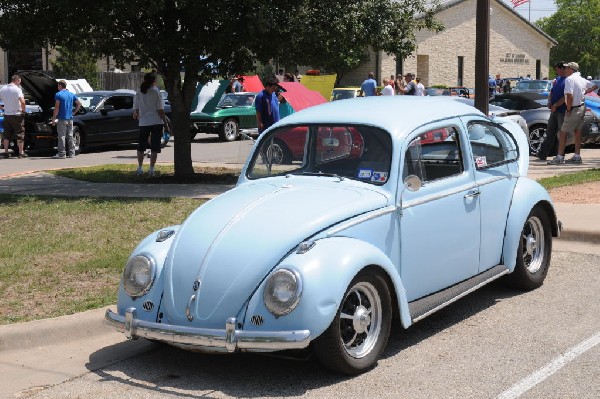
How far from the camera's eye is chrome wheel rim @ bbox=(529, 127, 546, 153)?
18.9 m

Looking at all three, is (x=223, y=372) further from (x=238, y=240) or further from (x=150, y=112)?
(x=150, y=112)

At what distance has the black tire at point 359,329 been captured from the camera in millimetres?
5586

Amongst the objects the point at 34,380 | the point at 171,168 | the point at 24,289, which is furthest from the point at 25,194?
the point at 34,380

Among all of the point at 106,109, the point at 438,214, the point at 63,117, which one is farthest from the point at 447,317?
the point at 106,109

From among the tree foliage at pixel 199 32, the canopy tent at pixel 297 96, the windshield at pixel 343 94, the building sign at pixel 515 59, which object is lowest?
the canopy tent at pixel 297 96

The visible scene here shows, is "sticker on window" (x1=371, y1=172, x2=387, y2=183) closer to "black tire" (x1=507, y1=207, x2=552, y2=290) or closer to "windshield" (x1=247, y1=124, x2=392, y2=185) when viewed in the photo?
"windshield" (x1=247, y1=124, x2=392, y2=185)

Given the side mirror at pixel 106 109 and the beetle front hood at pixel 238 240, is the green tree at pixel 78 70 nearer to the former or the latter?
the side mirror at pixel 106 109

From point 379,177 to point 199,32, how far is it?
26.8 ft

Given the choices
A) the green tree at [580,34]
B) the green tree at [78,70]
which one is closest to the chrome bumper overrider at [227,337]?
the green tree at [78,70]

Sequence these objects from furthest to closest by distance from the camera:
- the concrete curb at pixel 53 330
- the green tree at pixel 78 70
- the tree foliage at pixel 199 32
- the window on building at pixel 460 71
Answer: the window on building at pixel 460 71 < the green tree at pixel 78 70 < the tree foliage at pixel 199 32 < the concrete curb at pixel 53 330

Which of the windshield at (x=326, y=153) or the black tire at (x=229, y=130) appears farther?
the black tire at (x=229, y=130)

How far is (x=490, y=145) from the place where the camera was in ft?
25.6

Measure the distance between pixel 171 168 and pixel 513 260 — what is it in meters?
10.7

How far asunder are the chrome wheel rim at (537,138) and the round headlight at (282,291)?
14.3 meters
